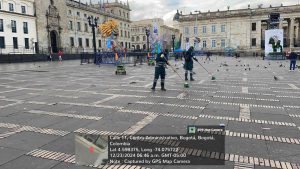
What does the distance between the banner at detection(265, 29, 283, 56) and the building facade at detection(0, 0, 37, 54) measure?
37504 millimetres

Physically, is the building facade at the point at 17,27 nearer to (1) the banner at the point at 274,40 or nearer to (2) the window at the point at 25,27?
(2) the window at the point at 25,27

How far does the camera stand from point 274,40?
124 ft

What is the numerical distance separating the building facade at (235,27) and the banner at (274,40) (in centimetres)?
2478

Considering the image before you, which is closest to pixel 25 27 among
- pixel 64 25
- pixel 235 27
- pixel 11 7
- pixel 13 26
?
pixel 13 26

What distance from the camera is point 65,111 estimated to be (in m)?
7.14

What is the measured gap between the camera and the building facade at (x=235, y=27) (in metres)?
62.5

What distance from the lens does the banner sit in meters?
37.6

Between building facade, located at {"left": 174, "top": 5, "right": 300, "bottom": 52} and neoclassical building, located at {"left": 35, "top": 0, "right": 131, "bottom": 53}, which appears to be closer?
neoclassical building, located at {"left": 35, "top": 0, "right": 131, "bottom": 53}

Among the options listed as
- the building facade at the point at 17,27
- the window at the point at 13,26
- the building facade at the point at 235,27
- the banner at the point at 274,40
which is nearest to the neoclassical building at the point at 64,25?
the building facade at the point at 17,27

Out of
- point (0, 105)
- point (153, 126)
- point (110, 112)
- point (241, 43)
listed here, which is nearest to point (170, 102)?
point (110, 112)

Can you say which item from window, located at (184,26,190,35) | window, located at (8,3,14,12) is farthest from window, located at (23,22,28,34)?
window, located at (184,26,190,35)

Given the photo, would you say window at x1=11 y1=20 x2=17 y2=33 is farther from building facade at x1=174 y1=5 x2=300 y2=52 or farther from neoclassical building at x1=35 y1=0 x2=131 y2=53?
building facade at x1=174 y1=5 x2=300 y2=52

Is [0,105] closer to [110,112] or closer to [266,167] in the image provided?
[110,112]

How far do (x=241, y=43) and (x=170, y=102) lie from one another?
207ft
